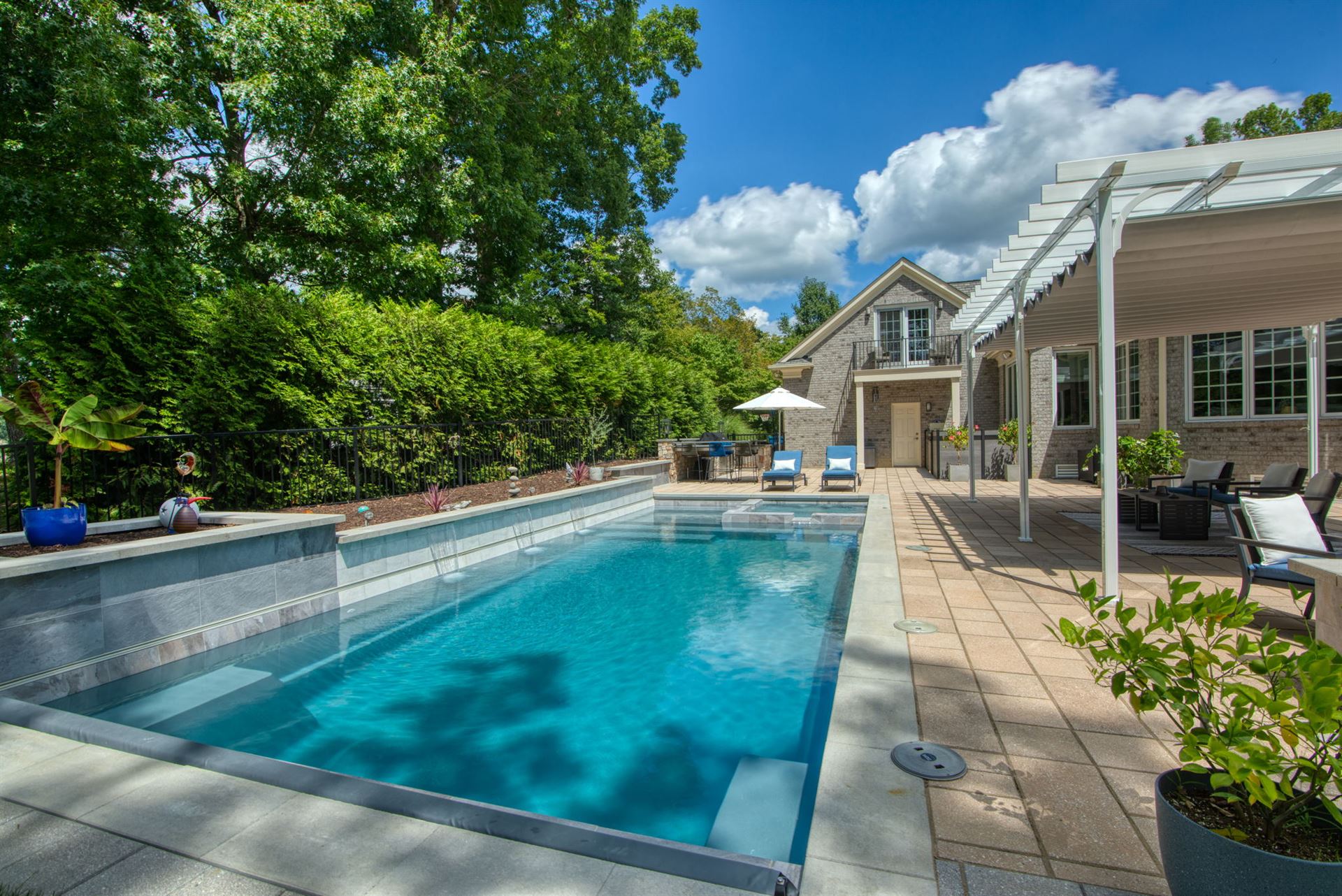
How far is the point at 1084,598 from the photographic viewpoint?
5.56 ft

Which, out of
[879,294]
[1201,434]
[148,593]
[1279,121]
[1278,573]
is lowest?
[148,593]

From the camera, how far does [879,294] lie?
2066 centimetres

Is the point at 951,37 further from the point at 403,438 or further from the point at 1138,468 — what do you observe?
the point at 403,438

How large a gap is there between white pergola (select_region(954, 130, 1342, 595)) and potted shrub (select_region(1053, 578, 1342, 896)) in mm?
3153

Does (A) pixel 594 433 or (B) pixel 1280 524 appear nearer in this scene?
(B) pixel 1280 524

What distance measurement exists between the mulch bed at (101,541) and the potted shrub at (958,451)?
50.3 feet

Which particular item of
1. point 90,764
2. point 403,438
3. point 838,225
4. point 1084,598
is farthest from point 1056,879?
point 838,225

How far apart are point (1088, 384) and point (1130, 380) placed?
122 centimetres

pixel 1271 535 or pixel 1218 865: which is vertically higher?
pixel 1271 535

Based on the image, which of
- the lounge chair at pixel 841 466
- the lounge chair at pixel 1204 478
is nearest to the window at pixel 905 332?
the lounge chair at pixel 841 466

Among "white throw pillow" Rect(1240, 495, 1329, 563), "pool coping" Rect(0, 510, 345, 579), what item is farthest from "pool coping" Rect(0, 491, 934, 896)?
"white throw pillow" Rect(1240, 495, 1329, 563)

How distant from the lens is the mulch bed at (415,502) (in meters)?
7.83

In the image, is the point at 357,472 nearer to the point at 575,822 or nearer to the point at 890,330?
the point at 575,822

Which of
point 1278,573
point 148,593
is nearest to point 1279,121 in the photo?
point 1278,573
